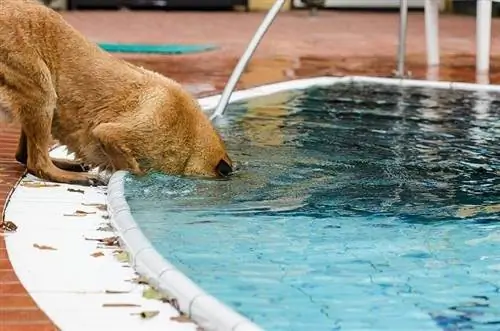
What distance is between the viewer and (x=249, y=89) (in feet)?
29.5

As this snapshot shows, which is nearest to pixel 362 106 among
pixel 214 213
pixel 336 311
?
pixel 214 213

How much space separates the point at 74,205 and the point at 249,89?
4426 millimetres

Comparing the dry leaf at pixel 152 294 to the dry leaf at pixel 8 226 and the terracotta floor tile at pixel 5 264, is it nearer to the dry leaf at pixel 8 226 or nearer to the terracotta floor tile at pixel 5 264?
the terracotta floor tile at pixel 5 264

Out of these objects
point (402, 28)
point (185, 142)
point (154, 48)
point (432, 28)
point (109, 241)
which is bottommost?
point (154, 48)

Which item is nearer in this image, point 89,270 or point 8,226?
point 89,270

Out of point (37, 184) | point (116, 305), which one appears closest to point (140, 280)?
point (116, 305)

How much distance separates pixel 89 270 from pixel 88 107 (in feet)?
5.26

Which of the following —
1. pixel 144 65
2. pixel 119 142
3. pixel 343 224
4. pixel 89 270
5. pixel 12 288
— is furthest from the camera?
pixel 144 65

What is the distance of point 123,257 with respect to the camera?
12.9ft

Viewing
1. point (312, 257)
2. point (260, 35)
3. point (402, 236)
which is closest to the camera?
point (312, 257)

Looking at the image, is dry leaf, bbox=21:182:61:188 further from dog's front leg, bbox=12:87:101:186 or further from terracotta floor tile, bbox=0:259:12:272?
terracotta floor tile, bbox=0:259:12:272

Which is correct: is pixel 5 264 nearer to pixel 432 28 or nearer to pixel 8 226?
pixel 8 226

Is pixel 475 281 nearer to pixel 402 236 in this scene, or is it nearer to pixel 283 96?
pixel 402 236

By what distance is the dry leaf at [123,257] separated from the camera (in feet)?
12.7
